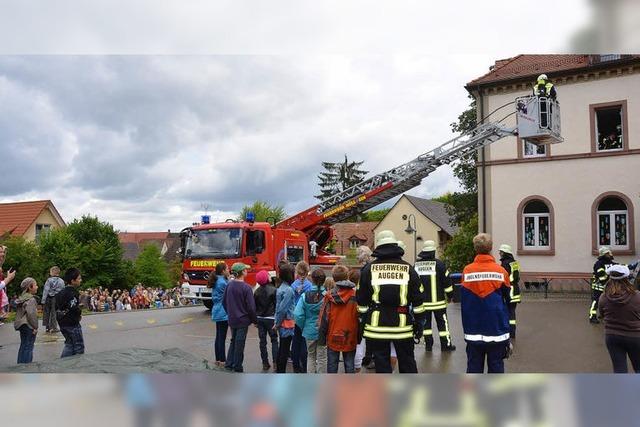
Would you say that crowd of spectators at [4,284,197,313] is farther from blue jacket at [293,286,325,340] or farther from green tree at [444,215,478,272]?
green tree at [444,215,478,272]

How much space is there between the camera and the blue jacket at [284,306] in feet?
19.0

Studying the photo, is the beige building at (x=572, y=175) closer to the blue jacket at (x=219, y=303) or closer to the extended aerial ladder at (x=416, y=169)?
the extended aerial ladder at (x=416, y=169)

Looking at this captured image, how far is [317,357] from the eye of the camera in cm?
529

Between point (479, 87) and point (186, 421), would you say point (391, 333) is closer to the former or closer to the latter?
point (186, 421)

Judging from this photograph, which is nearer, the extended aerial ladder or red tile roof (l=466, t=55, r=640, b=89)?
red tile roof (l=466, t=55, r=640, b=89)

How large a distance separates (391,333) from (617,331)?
197 cm

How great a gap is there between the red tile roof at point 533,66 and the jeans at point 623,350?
7.72 ft

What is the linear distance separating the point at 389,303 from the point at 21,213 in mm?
4422

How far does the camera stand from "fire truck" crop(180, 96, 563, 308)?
309 inches

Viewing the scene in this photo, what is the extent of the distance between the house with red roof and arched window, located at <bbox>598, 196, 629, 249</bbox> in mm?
6039

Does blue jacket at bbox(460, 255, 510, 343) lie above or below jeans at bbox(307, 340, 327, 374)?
above

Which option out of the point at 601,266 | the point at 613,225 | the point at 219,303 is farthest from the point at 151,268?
the point at 613,225

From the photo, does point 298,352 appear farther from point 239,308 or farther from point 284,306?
point 239,308

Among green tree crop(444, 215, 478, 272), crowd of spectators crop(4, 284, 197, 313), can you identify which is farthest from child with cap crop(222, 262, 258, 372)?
crowd of spectators crop(4, 284, 197, 313)
